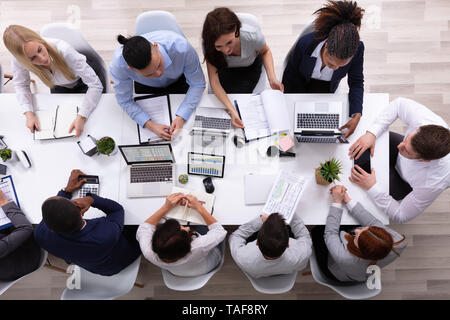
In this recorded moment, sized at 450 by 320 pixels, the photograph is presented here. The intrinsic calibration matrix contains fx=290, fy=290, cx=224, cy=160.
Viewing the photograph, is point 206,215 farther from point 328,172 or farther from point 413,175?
point 413,175

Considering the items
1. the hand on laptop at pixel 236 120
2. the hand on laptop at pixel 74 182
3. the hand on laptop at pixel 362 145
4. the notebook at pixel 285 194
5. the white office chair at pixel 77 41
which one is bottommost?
the notebook at pixel 285 194

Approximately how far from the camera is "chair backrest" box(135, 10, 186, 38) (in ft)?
6.62

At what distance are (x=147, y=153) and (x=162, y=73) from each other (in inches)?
21.5

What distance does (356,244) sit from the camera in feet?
5.66

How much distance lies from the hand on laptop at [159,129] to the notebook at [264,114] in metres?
0.53

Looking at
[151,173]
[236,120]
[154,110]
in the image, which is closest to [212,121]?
[236,120]

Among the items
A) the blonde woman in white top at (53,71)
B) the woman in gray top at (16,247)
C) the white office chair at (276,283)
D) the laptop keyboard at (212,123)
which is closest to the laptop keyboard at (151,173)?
the laptop keyboard at (212,123)

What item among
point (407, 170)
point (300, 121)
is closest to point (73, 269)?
point (300, 121)

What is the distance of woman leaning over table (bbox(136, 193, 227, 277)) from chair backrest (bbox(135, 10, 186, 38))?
1.20 m

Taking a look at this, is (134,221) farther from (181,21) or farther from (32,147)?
(181,21)

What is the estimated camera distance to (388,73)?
2.95m

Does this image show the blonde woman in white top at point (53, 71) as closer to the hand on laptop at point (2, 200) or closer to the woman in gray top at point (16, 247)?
the hand on laptop at point (2, 200)

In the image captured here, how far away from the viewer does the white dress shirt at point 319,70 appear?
1957 millimetres

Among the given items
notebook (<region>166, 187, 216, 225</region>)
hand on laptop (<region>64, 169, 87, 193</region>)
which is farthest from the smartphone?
hand on laptop (<region>64, 169, 87, 193</region>)
